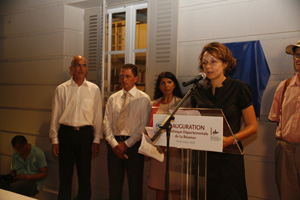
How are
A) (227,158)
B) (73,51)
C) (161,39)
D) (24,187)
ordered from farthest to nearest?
(73,51) → (24,187) → (161,39) → (227,158)

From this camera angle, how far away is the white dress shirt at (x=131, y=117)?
118 inches

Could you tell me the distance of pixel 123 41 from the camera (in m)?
3.70

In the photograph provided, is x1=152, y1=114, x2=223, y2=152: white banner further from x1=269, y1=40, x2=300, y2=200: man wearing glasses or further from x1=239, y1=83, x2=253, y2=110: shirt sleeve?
x1=269, y1=40, x2=300, y2=200: man wearing glasses

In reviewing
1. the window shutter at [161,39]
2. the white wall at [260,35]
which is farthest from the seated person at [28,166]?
the white wall at [260,35]

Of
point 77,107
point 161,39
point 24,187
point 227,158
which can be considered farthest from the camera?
point 24,187

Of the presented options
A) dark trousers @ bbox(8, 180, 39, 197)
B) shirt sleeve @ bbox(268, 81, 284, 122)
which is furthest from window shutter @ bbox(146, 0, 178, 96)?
dark trousers @ bbox(8, 180, 39, 197)

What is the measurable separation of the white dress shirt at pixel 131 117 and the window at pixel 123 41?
302mm

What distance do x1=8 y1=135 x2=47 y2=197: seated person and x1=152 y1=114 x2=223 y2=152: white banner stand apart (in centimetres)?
252

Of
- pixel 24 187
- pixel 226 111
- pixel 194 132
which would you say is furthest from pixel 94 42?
pixel 194 132

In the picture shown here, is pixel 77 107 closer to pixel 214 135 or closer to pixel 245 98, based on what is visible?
pixel 245 98

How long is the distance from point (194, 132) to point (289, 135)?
971 millimetres

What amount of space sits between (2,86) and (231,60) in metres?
3.57

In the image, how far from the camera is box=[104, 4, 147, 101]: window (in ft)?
11.5

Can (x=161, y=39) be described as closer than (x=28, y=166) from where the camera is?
Yes
